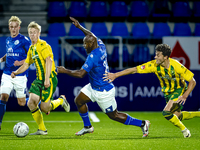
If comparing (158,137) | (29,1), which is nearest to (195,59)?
(158,137)

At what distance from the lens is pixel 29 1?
13.9m

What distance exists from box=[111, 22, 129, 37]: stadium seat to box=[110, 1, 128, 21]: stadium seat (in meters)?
0.39

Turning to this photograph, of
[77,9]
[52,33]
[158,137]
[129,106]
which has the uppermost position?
[77,9]

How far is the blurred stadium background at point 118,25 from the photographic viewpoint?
36.1 ft

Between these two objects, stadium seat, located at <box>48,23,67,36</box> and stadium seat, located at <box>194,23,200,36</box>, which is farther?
stadium seat, located at <box>194,23,200,36</box>

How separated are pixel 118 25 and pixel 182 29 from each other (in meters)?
2.41

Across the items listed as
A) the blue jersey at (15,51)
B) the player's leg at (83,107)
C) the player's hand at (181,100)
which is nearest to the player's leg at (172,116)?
the player's hand at (181,100)

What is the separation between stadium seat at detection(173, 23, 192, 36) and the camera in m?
13.3

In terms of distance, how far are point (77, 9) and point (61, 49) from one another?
11.0ft

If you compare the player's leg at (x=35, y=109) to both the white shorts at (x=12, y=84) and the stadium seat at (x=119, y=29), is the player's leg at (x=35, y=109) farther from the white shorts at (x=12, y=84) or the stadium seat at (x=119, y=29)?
the stadium seat at (x=119, y=29)

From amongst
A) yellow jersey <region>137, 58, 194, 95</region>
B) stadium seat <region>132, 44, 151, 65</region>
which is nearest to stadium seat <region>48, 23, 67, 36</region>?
stadium seat <region>132, 44, 151, 65</region>

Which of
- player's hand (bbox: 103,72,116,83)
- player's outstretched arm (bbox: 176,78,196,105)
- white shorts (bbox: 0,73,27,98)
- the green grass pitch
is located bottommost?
the green grass pitch

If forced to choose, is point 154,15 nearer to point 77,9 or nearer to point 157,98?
point 77,9

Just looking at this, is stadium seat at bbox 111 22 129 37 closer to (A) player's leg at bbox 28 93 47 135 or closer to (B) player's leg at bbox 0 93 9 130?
(B) player's leg at bbox 0 93 9 130
